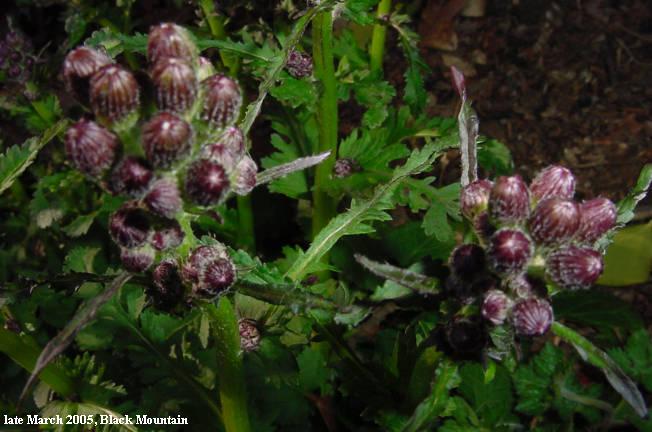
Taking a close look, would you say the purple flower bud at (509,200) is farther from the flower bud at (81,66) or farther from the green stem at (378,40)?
the green stem at (378,40)

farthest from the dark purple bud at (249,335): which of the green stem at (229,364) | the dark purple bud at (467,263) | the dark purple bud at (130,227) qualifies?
the dark purple bud at (467,263)

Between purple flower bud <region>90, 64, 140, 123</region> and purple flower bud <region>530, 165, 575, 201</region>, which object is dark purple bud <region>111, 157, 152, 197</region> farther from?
purple flower bud <region>530, 165, 575, 201</region>

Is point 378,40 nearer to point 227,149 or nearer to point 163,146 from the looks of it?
point 227,149

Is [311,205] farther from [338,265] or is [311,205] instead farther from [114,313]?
[114,313]

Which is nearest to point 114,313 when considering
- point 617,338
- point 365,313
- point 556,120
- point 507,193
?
point 365,313

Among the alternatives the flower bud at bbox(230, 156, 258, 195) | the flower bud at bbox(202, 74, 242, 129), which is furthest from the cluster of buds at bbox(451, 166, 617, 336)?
the flower bud at bbox(202, 74, 242, 129)
